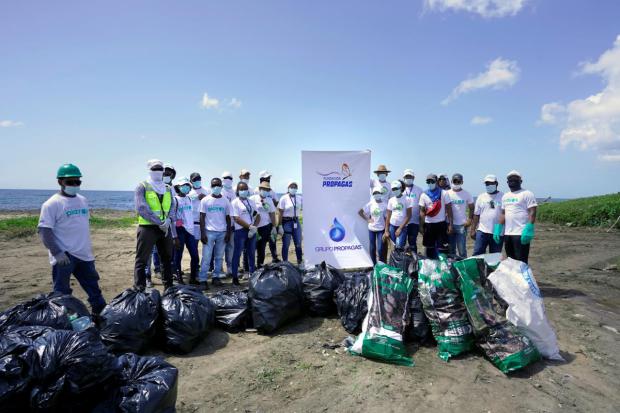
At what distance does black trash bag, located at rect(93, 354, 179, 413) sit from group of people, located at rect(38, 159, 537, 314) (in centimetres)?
262

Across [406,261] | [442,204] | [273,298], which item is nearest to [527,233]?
[442,204]

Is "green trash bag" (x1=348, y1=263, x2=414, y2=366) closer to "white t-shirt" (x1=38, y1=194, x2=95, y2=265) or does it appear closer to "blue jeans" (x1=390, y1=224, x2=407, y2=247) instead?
"blue jeans" (x1=390, y1=224, x2=407, y2=247)

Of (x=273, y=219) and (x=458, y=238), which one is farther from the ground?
(x=273, y=219)

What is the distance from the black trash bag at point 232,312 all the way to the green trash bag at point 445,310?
78.1 inches

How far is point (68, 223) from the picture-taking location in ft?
13.0

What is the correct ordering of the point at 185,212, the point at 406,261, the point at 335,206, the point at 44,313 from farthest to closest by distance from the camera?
the point at 335,206 → the point at 185,212 → the point at 406,261 → the point at 44,313

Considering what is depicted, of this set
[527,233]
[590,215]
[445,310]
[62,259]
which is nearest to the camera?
[445,310]

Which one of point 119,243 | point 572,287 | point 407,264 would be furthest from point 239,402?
point 119,243

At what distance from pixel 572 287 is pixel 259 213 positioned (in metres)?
5.51

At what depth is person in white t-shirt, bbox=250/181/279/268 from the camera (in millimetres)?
6785

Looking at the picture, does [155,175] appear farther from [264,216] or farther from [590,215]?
[590,215]

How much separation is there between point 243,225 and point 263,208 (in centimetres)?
61

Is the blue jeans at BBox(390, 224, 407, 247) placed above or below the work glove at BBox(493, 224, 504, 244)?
below

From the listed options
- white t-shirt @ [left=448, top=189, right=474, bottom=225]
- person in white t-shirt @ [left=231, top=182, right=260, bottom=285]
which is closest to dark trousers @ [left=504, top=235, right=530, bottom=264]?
white t-shirt @ [left=448, top=189, right=474, bottom=225]
